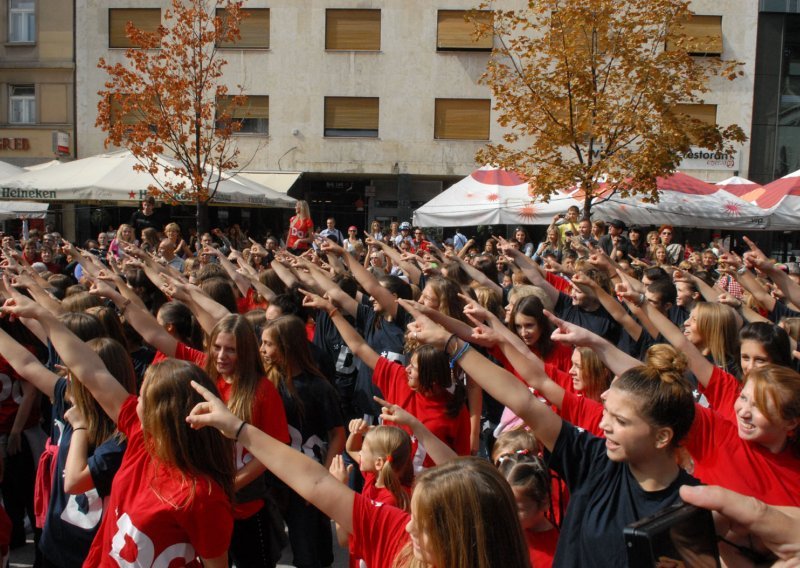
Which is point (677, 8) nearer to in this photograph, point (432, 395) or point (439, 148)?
point (439, 148)

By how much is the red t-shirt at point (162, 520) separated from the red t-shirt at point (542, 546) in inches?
45.0

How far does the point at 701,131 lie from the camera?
1455 cm

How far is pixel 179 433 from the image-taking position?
109 inches

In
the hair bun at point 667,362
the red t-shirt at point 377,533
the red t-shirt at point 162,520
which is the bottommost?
the red t-shirt at point 162,520

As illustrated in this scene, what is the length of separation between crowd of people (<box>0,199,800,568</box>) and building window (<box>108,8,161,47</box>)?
20.1 m

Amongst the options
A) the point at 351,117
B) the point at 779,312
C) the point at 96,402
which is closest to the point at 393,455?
the point at 96,402

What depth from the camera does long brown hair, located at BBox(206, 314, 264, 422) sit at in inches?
140

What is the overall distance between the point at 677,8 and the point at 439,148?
31.8 ft

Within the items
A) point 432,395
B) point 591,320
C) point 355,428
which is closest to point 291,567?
point 432,395

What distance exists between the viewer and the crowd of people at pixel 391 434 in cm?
235

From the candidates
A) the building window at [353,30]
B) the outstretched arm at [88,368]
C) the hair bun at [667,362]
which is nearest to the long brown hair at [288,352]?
the outstretched arm at [88,368]

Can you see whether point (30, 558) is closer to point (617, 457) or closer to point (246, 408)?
point (246, 408)

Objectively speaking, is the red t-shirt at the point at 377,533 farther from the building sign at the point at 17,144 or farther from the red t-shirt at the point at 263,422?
the building sign at the point at 17,144

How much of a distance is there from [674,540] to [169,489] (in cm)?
182
